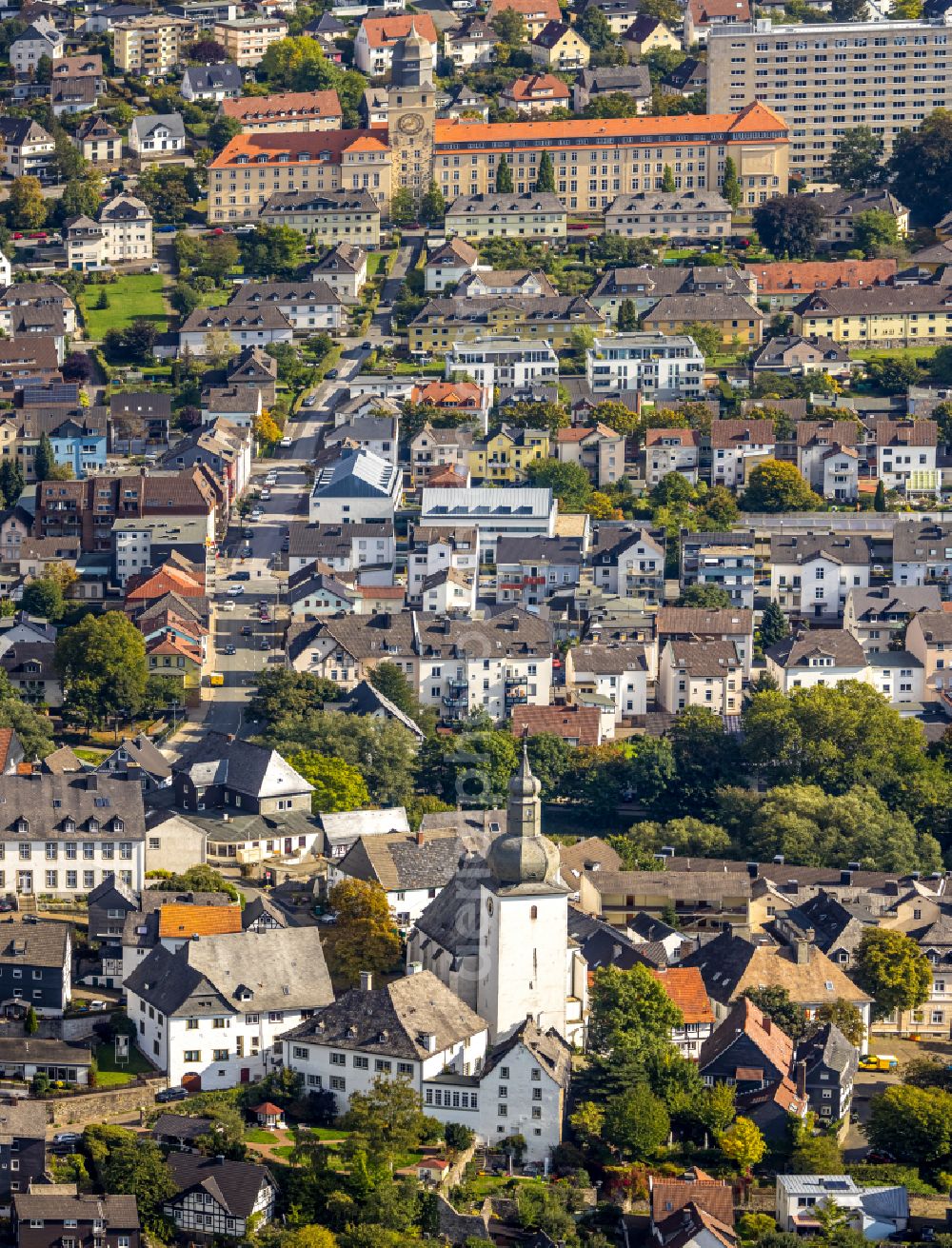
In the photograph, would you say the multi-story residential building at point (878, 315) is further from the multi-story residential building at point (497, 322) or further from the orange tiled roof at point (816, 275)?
the multi-story residential building at point (497, 322)

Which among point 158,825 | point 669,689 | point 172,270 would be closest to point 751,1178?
point 158,825

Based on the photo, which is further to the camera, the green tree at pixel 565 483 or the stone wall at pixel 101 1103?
the green tree at pixel 565 483

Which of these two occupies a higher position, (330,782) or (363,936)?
(363,936)

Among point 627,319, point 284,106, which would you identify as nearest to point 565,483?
point 627,319

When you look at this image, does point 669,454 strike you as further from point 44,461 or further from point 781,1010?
point 781,1010

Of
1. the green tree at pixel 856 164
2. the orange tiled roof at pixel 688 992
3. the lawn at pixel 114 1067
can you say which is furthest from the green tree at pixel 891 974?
the green tree at pixel 856 164

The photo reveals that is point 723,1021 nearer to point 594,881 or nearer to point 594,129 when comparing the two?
point 594,881
